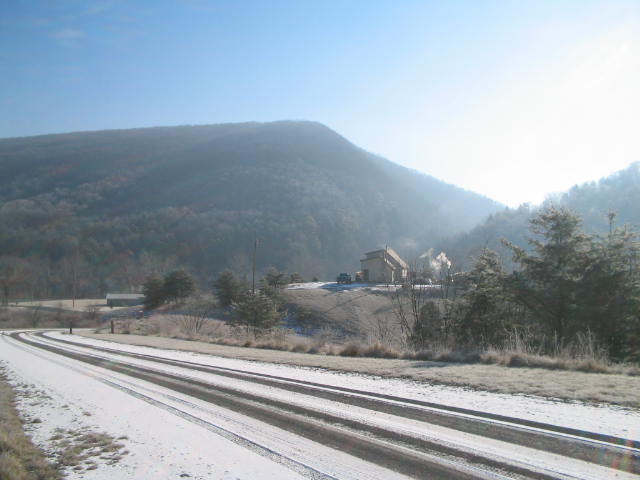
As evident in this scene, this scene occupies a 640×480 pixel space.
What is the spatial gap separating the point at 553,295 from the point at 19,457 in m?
19.5

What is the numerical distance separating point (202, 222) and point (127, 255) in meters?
31.2

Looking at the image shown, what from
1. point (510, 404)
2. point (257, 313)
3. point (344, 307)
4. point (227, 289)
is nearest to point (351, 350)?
point (510, 404)

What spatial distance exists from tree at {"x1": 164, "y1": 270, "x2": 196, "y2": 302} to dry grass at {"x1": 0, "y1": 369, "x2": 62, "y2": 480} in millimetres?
56319

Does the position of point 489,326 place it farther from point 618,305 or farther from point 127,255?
point 127,255

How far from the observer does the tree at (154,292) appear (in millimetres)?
60875

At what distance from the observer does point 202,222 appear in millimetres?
151250

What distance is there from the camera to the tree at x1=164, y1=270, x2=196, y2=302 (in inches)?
2392

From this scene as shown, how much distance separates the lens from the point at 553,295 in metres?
18.5

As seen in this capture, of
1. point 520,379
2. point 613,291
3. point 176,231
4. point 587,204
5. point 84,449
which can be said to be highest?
point 587,204

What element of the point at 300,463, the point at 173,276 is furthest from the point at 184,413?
the point at 173,276

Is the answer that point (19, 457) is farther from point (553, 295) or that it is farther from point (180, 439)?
point (553, 295)

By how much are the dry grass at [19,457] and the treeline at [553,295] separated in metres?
13.0

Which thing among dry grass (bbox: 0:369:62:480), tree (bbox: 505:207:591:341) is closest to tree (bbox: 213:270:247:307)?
tree (bbox: 505:207:591:341)

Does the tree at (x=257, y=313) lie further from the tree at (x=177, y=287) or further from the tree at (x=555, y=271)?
the tree at (x=177, y=287)
